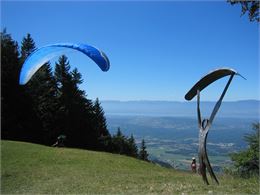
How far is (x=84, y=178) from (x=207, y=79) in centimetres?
818

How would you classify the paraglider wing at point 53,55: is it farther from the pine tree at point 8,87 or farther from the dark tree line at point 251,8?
the pine tree at point 8,87

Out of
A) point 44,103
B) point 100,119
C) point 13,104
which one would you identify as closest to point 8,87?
point 13,104

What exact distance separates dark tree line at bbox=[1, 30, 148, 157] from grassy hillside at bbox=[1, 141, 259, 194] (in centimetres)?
1509

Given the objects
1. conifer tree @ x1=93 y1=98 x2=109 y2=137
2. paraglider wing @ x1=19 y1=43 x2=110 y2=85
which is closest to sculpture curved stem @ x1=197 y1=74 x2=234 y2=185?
paraglider wing @ x1=19 y1=43 x2=110 y2=85

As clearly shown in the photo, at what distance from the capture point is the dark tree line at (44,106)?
44.5 meters

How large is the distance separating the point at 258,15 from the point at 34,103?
37.1 meters

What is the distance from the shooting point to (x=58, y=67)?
55188 mm

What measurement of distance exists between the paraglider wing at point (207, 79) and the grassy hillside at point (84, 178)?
3.27 meters

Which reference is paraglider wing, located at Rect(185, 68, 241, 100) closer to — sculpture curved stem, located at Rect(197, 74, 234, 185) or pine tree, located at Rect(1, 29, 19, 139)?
sculpture curved stem, located at Rect(197, 74, 234, 185)

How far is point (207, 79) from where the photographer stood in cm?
1327

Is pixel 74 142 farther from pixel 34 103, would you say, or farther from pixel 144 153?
pixel 144 153

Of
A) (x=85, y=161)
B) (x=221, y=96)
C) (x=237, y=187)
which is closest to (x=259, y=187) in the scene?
(x=237, y=187)

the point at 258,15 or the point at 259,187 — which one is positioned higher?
the point at 258,15

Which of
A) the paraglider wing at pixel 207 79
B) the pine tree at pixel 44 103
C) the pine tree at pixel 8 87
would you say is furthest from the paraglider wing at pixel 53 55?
the pine tree at pixel 44 103
